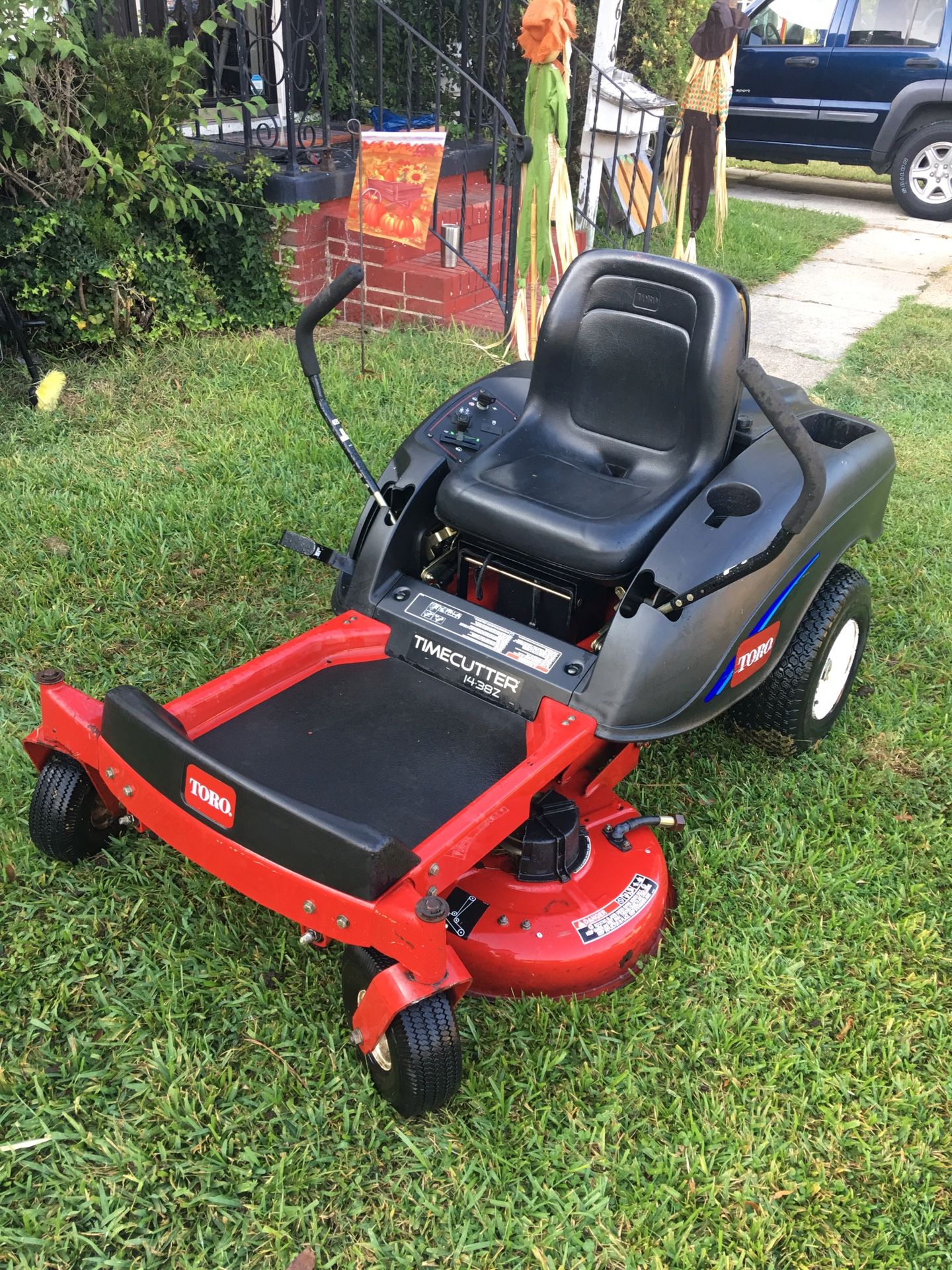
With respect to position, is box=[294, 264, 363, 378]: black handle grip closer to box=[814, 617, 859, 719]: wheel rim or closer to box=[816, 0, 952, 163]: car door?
box=[814, 617, 859, 719]: wheel rim

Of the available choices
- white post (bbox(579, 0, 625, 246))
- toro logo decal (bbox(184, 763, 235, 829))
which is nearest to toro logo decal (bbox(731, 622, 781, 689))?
toro logo decal (bbox(184, 763, 235, 829))

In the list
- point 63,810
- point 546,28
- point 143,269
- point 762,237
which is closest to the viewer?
point 63,810

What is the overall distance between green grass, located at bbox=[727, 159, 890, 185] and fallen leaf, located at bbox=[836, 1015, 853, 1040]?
10.8 metres

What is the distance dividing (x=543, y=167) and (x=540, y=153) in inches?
2.1

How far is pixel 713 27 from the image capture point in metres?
5.34

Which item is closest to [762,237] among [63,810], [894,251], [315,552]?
[894,251]

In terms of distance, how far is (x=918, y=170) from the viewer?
951cm

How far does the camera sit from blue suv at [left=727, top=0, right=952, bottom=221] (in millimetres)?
9047

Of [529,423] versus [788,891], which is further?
[529,423]

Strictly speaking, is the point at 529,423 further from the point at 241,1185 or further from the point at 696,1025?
the point at 241,1185

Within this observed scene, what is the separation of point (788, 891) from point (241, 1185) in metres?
1.37

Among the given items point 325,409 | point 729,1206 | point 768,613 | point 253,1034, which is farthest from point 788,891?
point 325,409

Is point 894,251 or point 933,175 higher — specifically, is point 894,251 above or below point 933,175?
below

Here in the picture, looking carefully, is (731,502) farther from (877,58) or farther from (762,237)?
(877,58)
